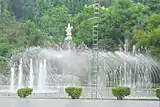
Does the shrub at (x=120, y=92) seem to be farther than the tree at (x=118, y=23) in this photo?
No

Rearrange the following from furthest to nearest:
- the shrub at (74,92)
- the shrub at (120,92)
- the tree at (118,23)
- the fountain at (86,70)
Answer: the tree at (118,23) < the fountain at (86,70) < the shrub at (74,92) < the shrub at (120,92)

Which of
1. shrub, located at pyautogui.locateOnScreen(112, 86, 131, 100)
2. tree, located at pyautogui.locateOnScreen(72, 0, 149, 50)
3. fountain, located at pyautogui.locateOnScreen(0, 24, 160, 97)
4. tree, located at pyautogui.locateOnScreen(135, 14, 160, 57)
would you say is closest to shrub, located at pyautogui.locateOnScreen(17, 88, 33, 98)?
shrub, located at pyautogui.locateOnScreen(112, 86, 131, 100)

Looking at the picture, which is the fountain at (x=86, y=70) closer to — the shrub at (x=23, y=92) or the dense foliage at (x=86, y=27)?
the dense foliage at (x=86, y=27)

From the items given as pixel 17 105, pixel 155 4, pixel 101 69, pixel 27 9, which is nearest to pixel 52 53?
pixel 101 69

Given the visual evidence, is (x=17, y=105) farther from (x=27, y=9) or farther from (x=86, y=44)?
(x=27, y=9)

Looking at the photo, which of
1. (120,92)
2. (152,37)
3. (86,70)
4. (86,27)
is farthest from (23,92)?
(86,27)

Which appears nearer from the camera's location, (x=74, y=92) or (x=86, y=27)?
(x=74, y=92)

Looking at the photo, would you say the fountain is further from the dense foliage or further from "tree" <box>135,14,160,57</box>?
the dense foliage

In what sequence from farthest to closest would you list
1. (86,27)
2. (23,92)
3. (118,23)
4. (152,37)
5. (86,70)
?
(86,27) < (118,23) < (86,70) < (152,37) < (23,92)

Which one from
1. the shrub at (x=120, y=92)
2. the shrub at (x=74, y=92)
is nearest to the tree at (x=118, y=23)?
the shrub at (x=120, y=92)

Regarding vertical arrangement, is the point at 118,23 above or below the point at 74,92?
above

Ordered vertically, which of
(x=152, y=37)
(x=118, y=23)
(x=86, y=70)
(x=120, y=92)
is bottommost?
(x=120, y=92)

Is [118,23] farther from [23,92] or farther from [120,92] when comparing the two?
[23,92]

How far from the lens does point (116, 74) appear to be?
31.4 m
